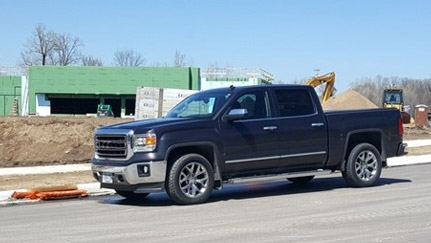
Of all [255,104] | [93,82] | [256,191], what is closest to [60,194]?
[256,191]

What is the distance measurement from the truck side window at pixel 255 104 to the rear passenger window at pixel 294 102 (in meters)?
0.29

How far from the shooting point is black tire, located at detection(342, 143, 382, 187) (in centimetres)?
1409

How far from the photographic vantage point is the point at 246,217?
35.3 feet

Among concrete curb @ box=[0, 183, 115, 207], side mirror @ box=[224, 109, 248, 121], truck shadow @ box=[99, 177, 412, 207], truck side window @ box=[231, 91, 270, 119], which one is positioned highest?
truck side window @ box=[231, 91, 270, 119]

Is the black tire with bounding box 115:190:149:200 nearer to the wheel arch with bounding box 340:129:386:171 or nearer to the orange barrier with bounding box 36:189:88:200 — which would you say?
the orange barrier with bounding box 36:189:88:200

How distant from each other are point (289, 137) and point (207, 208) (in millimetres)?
2325

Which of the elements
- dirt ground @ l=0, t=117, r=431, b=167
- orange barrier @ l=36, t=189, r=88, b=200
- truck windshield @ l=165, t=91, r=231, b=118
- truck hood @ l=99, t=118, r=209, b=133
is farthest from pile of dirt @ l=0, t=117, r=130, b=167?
truck hood @ l=99, t=118, r=209, b=133

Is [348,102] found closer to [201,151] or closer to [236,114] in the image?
[236,114]

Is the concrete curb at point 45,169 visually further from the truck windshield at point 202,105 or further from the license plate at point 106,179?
the license plate at point 106,179

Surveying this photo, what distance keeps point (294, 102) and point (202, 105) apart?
183 cm

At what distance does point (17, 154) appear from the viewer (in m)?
27.6

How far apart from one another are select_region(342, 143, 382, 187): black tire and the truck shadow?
32cm

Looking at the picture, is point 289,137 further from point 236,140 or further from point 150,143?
point 150,143

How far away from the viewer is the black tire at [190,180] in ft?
39.9
